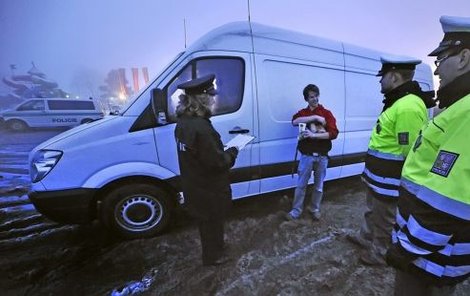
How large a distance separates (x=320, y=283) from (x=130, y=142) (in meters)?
2.46

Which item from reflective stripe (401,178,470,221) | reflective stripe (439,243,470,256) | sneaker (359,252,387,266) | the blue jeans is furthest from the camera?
the blue jeans

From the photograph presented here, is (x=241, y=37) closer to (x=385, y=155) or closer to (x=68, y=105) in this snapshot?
(x=385, y=155)

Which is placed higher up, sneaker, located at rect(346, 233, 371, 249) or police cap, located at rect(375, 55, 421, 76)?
police cap, located at rect(375, 55, 421, 76)

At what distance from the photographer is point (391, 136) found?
8.04 ft

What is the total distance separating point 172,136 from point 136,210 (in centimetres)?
102

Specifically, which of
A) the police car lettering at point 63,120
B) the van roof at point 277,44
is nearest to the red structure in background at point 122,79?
the police car lettering at point 63,120

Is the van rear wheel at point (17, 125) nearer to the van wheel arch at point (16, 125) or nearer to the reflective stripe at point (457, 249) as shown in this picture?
the van wheel arch at point (16, 125)

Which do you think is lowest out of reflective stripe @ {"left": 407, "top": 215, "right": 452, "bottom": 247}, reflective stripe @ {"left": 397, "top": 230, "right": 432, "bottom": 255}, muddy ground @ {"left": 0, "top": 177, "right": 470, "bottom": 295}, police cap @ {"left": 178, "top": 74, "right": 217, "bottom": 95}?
muddy ground @ {"left": 0, "top": 177, "right": 470, "bottom": 295}

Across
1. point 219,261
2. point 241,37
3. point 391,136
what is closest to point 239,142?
point 219,261

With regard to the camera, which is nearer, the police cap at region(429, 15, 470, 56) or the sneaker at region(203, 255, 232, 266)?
the police cap at region(429, 15, 470, 56)

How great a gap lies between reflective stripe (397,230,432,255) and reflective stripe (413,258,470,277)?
2.6 inches

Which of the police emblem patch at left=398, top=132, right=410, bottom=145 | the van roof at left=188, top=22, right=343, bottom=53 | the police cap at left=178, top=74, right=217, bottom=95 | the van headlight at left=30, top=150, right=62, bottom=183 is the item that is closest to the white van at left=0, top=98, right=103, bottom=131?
the van headlight at left=30, top=150, right=62, bottom=183

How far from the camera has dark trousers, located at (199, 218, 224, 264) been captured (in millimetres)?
2693

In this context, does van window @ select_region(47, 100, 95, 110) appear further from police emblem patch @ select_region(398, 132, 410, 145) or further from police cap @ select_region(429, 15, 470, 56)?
police cap @ select_region(429, 15, 470, 56)
